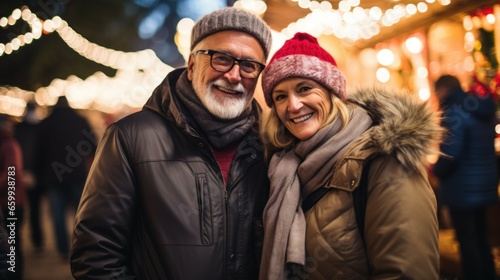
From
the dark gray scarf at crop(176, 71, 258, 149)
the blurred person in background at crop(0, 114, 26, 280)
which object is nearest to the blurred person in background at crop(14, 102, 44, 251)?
the blurred person in background at crop(0, 114, 26, 280)

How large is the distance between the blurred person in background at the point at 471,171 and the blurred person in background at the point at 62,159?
4388mm

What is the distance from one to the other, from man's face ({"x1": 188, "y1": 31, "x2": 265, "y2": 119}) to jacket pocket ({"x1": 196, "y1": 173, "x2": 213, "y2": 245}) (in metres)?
0.40

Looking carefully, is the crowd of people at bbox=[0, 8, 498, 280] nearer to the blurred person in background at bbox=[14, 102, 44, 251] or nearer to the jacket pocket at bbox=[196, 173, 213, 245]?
the jacket pocket at bbox=[196, 173, 213, 245]

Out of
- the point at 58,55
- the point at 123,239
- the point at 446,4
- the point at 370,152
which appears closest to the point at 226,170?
the point at 123,239

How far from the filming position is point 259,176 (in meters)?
2.05

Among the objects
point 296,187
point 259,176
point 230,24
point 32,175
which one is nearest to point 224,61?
point 230,24

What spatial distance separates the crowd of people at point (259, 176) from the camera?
1.55m

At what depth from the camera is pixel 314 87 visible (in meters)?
1.94

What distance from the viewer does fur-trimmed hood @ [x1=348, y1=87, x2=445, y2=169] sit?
5.08 feet

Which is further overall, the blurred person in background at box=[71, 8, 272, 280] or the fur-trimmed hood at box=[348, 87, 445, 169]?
the blurred person in background at box=[71, 8, 272, 280]

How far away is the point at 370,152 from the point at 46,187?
18.7 feet

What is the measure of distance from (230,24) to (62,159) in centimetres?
416

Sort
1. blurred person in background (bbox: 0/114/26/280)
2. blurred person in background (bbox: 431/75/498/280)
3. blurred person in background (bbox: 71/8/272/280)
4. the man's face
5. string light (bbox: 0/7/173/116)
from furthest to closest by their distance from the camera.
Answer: string light (bbox: 0/7/173/116), blurred person in background (bbox: 0/114/26/280), blurred person in background (bbox: 431/75/498/280), the man's face, blurred person in background (bbox: 71/8/272/280)

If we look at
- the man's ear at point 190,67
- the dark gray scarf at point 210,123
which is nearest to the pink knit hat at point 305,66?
Result: the dark gray scarf at point 210,123
